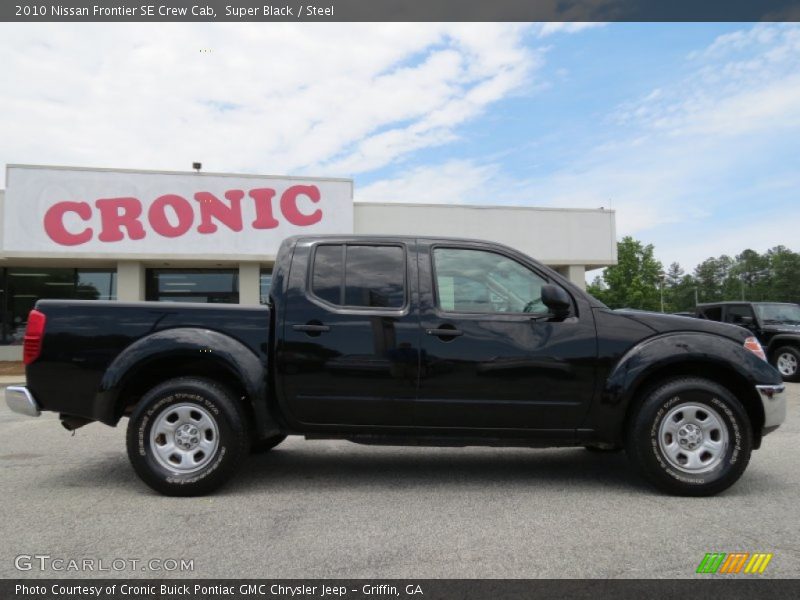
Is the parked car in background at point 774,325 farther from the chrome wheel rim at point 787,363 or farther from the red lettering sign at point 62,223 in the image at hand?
the red lettering sign at point 62,223

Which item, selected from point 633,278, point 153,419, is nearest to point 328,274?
point 153,419

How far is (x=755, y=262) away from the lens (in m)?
136

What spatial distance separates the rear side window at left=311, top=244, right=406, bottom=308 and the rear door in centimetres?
1

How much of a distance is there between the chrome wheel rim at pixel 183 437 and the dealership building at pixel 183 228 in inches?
494

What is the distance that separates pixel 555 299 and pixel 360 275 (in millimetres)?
1443

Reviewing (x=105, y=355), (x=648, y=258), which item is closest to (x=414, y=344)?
(x=105, y=355)

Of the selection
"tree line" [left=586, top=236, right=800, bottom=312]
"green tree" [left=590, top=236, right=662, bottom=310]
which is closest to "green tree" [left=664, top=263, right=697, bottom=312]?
"tree line" [left=586, top=236, right=800, bottom=312]

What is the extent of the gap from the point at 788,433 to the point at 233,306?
6.09 metres

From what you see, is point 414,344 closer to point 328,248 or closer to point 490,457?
point 328,248

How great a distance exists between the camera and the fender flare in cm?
417

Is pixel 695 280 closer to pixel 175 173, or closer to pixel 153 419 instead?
pixel 175 173

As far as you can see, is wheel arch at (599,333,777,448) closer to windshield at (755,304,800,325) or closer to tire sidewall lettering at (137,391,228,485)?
tire sidewall lettering at (137,391,228,485)

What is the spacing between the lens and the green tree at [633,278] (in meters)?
59.9

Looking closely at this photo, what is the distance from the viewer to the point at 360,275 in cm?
442
